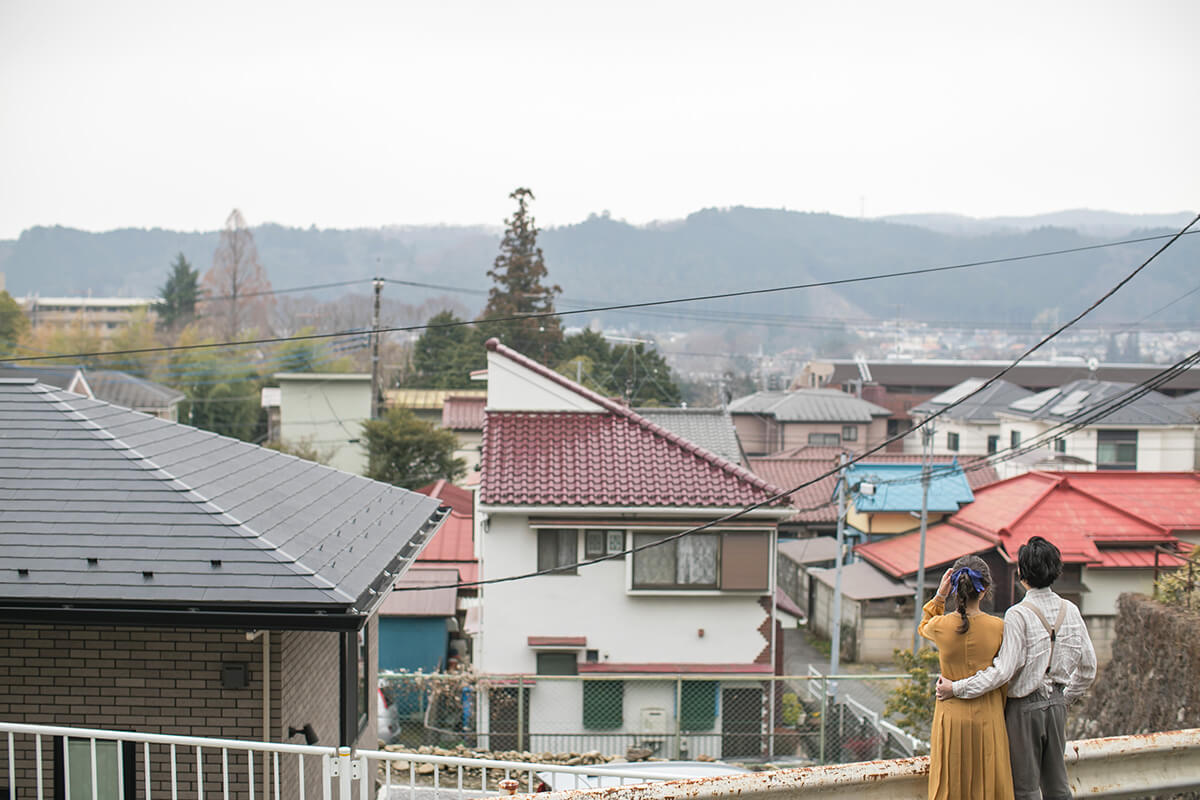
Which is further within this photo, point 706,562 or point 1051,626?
point 706,562

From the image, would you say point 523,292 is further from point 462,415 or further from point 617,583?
point 617,583

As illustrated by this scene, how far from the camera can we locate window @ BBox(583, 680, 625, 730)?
13.6 metres

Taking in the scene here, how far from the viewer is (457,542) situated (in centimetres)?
2106

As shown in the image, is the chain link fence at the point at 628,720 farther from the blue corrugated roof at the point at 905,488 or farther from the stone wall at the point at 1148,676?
the blue corrugated roof at the point at 905,488

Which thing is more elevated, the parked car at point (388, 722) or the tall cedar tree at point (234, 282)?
the tall cedar tree at point (234, 282)

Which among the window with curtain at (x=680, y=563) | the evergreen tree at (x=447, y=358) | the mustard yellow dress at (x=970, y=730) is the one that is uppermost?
the evergreen tree at (x=447, y=358)

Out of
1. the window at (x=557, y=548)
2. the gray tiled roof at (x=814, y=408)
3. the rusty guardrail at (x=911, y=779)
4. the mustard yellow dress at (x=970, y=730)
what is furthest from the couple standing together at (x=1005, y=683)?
the gray tiled roof at (x=814, y=408)

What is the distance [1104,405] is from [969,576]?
33774mm

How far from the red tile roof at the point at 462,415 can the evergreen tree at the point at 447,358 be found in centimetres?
884

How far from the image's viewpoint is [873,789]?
141 inches

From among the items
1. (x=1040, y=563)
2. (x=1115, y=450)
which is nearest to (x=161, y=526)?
(x=1040, y=563)

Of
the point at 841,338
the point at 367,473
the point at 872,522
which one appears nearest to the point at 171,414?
the point at 367,473

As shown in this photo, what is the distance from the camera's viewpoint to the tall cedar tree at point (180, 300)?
228 ft

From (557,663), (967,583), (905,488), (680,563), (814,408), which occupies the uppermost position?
(967,583)
